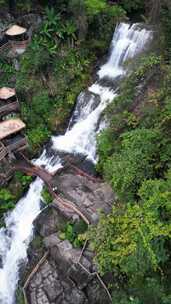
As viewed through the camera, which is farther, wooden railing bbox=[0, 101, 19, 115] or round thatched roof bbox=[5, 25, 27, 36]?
round thatched roof bbox=[5, 25, 27, 36]

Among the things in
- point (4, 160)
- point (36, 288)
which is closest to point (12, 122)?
point (4, 160)

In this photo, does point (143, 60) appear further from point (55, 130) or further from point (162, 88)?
point (55, 130)

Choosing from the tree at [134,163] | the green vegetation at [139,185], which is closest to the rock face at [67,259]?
the green vegetation at [139,185]

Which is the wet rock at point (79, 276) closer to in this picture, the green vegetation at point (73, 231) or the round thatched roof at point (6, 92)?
the green vegetation at point (73, 231)

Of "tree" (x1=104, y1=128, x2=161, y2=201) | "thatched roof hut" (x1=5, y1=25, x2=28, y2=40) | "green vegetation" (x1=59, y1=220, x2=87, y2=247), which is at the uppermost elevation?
"thatched roof hut" (x1=5, y1=25, x2=28, y2=40)

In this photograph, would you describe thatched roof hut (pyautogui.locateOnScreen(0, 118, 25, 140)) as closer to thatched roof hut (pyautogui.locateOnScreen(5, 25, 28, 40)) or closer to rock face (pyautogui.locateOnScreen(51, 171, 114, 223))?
rock face (pyautogui.locateOnScreen(51, 171, 114, 223))

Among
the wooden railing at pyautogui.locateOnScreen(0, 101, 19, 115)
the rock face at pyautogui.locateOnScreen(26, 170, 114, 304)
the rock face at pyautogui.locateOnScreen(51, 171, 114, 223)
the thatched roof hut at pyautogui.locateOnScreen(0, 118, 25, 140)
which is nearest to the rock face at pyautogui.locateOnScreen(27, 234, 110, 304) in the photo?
the rock face at pyautogui.locateOnScreen(26, 170, 114, 304)
